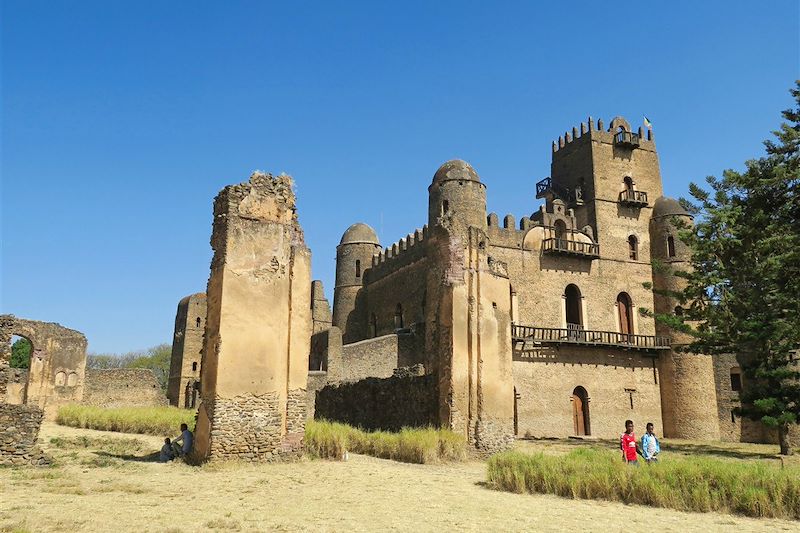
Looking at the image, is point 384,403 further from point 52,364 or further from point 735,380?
point 735,380

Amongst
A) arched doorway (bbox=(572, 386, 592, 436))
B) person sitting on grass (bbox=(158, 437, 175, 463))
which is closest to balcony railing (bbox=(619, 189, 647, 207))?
arched doorway (bbox=(572, 386, 592, 436))

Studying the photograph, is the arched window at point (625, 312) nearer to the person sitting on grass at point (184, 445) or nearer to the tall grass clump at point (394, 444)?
the tall grass clump at point (394, 444)

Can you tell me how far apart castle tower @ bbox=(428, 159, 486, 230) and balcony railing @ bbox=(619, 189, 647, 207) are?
7648 millimetres

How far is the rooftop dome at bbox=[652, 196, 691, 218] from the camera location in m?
33.3

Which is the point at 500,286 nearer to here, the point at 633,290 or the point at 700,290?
the point at 700,290

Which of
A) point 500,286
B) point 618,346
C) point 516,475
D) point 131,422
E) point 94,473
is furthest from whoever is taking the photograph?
point 618,346

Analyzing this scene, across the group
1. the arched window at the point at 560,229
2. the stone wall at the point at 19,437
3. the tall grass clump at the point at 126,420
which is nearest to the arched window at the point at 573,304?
the arched window at the point at 560,229

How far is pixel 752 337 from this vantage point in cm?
2066

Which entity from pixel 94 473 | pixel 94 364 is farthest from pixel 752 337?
pixel 94 364

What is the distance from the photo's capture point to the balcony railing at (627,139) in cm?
3469

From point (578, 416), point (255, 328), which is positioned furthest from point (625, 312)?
point (255, 328)

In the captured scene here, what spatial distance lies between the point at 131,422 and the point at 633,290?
74.5ft

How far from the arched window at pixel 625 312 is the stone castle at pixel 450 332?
68 mm

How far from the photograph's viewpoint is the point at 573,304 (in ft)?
105
